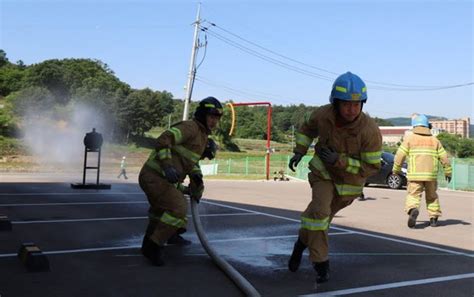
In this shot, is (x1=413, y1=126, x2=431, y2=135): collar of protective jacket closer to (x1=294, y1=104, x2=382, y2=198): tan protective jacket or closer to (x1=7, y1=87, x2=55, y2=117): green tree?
(x1=294, y1=104, x2=382, y2=198): tan protective jacket

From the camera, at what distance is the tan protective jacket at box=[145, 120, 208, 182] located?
525 centimetres

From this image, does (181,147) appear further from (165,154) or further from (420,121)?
(420,121)

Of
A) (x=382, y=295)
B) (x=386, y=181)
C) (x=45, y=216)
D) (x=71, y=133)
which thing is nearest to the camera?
(x=382, y=295)

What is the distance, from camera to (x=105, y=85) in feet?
295

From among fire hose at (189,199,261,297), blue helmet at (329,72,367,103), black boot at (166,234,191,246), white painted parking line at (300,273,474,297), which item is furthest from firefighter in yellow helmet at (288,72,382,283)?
black boot at (166,234,191,246)

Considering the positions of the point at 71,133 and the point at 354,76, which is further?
the point at 71,133

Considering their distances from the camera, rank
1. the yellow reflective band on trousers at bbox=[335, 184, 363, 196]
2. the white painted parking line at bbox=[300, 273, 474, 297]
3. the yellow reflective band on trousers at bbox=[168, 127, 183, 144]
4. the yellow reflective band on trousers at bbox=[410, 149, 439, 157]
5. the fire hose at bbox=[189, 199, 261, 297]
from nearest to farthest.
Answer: the fire hose at bbox=[189, 199, 261, 297] < the white painted parking line at bbox=[300, 273, 474, 297] < the yellow reflective band on trousers at bbox=[335, 184, 363, 196] < the yellow reflective band on trousers at bbox=[168, 127, 183, 144] < the yellow reflective band on trousers at bbox=[410, 149, 439, 157]

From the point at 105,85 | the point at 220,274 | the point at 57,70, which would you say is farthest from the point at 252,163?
the point at 57,70

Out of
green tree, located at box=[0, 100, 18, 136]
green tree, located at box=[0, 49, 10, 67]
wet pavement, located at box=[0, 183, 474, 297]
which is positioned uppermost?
green tree, located at box=[0, 49, 10, 67]

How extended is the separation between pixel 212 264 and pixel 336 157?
1.73 m

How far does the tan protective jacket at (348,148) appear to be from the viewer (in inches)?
186

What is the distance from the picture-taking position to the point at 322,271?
459 centimetres

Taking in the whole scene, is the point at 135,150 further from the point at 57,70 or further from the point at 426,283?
the point at 426,283

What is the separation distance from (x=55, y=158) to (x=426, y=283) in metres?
47.2
